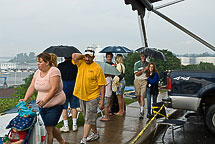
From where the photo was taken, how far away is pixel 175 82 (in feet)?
23.1

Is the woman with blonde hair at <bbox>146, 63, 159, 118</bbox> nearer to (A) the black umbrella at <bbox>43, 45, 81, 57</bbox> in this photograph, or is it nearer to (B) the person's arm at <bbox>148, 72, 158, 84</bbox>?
(B) the person's arm at <bbox>148, 72, 158, 84</bbox>

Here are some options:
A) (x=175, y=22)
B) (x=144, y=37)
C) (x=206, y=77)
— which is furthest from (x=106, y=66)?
(x=144, y=37)

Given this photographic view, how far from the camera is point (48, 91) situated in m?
A: 4.47

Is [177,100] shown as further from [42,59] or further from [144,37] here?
[144,37]

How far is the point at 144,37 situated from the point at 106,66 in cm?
425

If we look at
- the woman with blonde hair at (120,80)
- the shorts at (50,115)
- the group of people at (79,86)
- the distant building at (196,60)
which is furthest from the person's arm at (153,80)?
the shorts at (50,115)

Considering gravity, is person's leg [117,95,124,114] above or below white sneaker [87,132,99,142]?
above

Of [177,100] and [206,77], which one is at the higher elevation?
[206,77]

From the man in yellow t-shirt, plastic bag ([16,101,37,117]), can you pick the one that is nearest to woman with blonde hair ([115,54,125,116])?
the man in yellow t-shirt

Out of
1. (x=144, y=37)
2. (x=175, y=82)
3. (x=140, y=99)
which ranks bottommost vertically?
(x=140, y=99)

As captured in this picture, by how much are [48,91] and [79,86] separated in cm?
112

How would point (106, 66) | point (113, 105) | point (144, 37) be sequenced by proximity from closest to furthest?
point (106, 66), point (113, 105), point (144, 37)

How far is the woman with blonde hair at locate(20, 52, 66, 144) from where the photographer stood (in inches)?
175

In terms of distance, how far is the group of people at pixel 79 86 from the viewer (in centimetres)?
450
